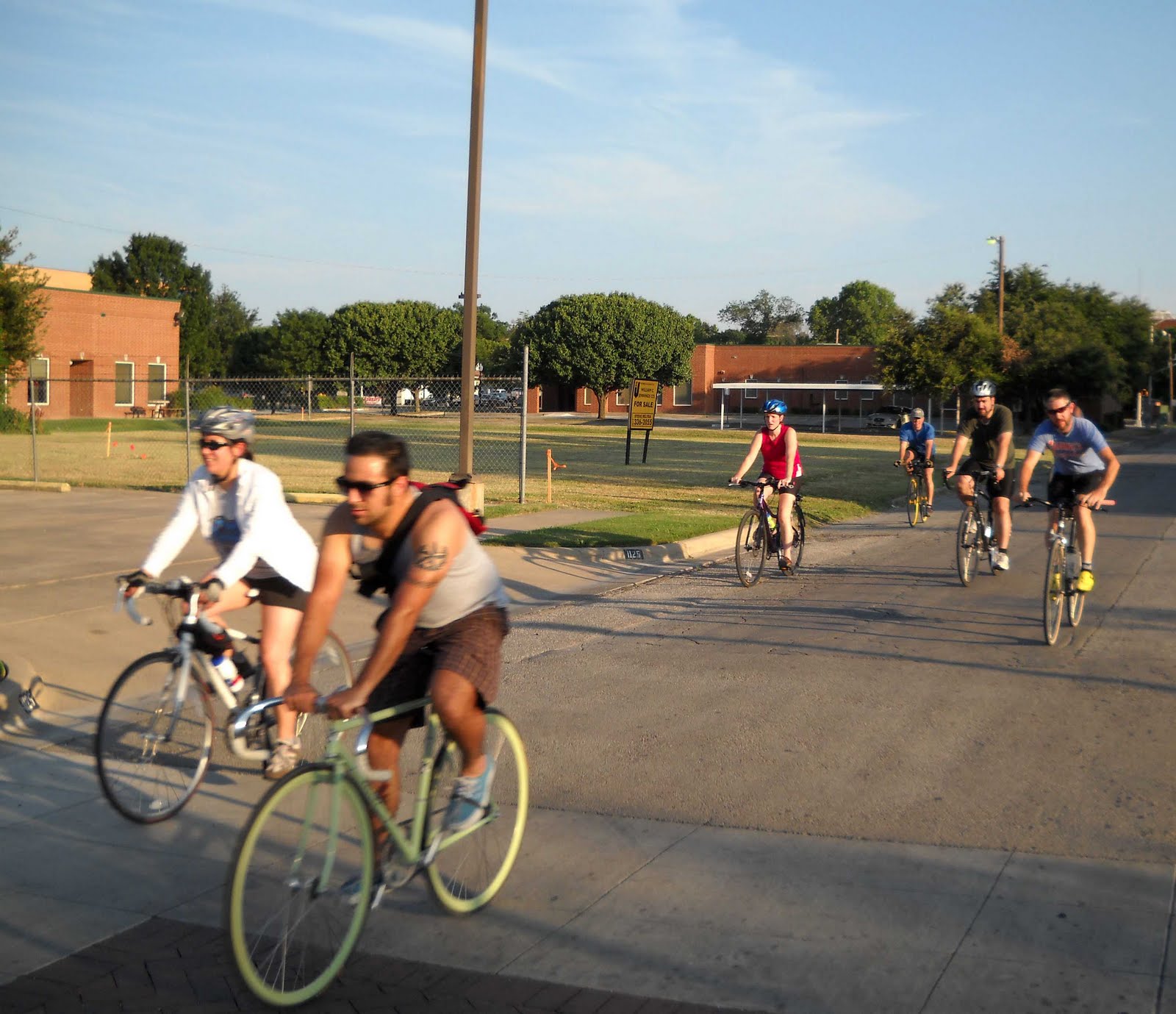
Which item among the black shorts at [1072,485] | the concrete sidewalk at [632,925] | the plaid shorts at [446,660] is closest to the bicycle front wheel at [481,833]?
the concrete sidewalk at [632,925]

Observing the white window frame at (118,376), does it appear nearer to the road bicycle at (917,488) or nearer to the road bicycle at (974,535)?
the road bicycle at (917,488)

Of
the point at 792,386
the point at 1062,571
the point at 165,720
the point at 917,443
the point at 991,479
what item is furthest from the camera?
the point at 792,386

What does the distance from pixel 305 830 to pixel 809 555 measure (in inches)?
473

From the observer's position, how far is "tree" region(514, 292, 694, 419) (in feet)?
253

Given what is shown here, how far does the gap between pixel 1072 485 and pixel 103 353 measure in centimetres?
5216

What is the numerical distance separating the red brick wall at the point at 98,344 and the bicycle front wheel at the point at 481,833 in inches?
1943

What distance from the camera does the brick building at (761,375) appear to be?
80.2 meters

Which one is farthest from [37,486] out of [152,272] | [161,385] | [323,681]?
[152,272]

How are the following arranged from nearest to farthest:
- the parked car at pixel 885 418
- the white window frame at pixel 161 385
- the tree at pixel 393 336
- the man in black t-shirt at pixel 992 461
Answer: the man in black t-shirt at pixel 992 461 < the white window frame at pixel 161 385 < the parked car at pixel 885 418 < the tree at pixel 393 336

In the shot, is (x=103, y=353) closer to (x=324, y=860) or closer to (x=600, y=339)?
(x=600, y=339)

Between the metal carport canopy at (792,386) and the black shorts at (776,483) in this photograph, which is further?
the metal carport canopy at (792,386)

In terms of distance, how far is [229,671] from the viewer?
5.82 m

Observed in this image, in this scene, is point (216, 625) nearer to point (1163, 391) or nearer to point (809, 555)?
point (809, 555)

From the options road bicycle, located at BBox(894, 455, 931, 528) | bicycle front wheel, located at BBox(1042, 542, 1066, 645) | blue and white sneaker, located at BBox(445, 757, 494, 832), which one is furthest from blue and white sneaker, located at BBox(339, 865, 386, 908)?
road bicycle, located at BBox(894, 455, 931, 528)
